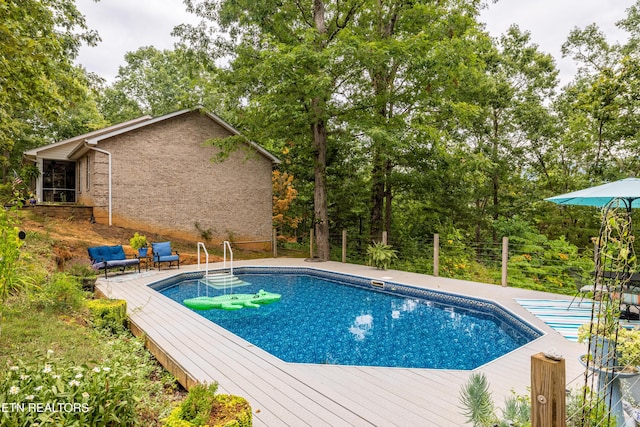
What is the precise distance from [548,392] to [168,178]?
15110 mm

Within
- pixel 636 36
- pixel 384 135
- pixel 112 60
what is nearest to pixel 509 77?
pixel 636 36

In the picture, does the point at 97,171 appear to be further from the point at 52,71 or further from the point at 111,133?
the point at 52,71

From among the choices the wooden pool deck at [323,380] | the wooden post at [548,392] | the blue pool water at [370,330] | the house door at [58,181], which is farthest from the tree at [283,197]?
the wooden post at [548,392]

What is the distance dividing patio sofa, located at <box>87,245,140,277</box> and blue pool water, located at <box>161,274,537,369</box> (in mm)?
1431

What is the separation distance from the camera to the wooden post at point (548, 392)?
1557 millimetres

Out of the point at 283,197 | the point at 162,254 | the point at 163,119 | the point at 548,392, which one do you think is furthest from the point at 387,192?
the point at 548,392

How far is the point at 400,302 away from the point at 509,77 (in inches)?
504

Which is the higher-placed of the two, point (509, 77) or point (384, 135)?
point (509, 77)

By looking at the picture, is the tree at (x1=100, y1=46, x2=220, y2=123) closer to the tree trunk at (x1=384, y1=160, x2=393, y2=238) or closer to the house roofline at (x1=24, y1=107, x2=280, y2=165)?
the house roofline at (x1=24, y1=107, x2=280, y2=165)

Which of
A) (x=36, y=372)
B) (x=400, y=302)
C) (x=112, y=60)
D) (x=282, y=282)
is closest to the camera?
(x=36, y=372)

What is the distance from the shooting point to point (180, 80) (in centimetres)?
2884

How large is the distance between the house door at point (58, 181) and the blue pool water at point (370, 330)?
1276 centimetres

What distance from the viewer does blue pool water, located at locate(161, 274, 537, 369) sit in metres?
5.18

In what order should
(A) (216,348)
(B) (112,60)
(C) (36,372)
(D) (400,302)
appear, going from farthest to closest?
1. (B) (112,60)
2. (D) (400,302)
3. (A) (216,348)
4. (C) (36,372)
